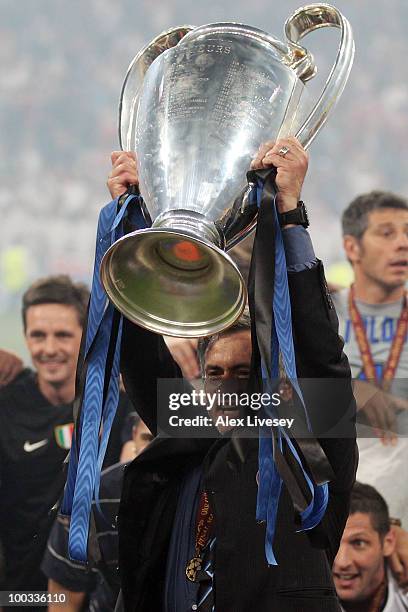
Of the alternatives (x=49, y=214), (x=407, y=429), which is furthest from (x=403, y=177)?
(x=49, y=214)

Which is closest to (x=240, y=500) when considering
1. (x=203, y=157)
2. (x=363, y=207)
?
(x=203, y=157)

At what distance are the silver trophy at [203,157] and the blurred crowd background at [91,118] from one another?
1662 mm

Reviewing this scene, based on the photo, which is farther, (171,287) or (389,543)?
(389,543)

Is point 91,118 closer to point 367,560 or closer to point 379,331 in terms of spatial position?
point 379,331

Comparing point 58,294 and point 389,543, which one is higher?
point 58,294

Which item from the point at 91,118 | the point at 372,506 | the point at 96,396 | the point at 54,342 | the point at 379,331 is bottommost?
the point at 96,396

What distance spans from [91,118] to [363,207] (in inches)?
45.5

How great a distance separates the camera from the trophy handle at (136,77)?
187 cm

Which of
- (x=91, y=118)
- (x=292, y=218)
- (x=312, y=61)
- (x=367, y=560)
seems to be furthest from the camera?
(x=91, y=118)

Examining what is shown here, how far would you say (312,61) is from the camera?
5.83 ft

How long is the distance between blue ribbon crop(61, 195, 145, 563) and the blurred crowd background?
167cm

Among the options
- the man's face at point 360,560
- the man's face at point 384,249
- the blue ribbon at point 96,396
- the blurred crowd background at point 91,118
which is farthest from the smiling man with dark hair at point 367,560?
the blue ribbon at point 96,396

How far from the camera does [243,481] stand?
1.70 m

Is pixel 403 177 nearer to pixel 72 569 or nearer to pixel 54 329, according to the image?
pixel 54 329
